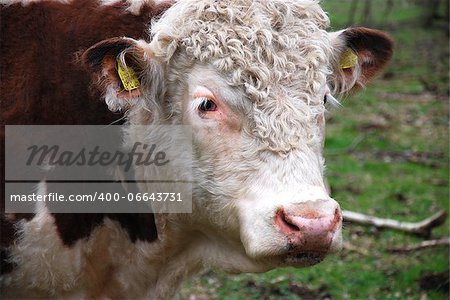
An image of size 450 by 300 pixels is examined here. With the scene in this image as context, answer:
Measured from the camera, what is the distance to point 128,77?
4059 mm

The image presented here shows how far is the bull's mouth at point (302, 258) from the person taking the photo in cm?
362

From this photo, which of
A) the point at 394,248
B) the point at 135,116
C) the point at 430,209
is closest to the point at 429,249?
the point at 394,248

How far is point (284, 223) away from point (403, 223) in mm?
5052

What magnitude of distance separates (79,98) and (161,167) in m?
0.66

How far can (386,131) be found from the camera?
42.3 feet

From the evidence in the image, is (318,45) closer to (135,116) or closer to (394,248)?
(135,116)

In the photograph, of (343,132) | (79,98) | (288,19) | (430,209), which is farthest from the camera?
(343,132)

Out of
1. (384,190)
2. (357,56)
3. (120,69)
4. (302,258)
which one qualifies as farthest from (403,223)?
(120,69)

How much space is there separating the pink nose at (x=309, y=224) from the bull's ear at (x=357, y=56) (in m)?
1.11

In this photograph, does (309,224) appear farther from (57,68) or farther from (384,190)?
(384,190)

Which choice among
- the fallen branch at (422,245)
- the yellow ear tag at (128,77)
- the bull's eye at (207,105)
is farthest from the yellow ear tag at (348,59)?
the fallen branch at (422,245)

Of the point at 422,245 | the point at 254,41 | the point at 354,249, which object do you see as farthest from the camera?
the point at 354,249

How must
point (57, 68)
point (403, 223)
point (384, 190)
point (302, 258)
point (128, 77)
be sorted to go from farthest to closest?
point (384, 190) → point (403, 223) → point (57, 68) → point (128, 77) → point (302, 258)

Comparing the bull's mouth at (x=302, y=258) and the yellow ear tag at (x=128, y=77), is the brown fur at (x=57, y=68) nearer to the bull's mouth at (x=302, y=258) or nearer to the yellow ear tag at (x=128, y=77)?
the yellow ear tag at (x=128, y=77)
